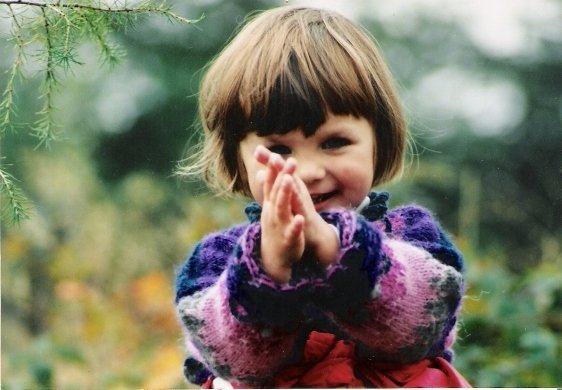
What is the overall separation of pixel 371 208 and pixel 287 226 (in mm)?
335

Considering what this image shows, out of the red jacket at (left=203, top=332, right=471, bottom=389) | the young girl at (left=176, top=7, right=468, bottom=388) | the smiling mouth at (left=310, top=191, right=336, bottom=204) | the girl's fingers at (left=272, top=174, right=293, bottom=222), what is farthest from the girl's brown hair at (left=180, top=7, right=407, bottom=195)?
the red jacket at (left=203, top=332, right=471, bottom=389)

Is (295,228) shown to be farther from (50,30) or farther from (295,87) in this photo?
(50,30)

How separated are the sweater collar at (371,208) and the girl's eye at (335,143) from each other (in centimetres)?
12

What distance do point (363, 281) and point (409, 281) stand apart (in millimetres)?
104

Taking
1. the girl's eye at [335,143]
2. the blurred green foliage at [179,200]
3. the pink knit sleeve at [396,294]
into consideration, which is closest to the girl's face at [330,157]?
the girl's eye at [335,143]

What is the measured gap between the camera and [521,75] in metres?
2.71

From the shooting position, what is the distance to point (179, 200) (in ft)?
10.2

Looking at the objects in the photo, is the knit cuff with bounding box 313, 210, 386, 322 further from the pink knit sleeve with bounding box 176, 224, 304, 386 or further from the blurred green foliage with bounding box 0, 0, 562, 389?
the blurred green foliage with bounding box 0, 0, 562, 389

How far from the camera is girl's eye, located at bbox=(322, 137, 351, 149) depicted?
1.36m

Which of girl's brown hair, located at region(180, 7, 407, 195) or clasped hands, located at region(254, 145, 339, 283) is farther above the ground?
girl's brown hair, located at region(180, 7, 407, 195)

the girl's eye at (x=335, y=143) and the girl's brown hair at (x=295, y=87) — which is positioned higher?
the girl's brown hair at (x=295, y=87)

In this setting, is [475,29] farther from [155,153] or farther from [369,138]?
[369,138]

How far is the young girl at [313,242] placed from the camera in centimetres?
117

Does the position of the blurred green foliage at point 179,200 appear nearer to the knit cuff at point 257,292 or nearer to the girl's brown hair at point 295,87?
the girl's brown hair at point 295,87
